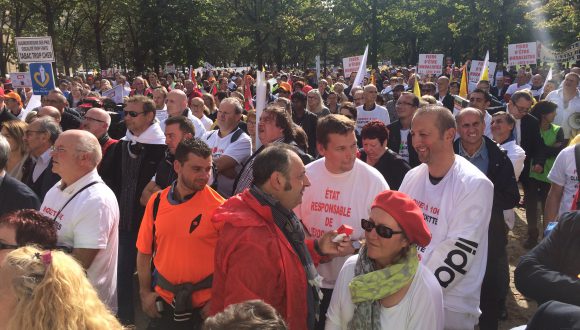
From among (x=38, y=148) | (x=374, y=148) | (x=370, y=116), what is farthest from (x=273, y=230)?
(x=370, y=116)

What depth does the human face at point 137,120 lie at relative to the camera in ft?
17.1

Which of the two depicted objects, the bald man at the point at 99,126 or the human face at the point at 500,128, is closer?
the bald man at the point at 99,126

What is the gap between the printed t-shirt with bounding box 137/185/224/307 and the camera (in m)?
3.30

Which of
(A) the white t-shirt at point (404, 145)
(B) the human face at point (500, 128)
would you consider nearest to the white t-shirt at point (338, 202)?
(B) the human face at point (500, 128)

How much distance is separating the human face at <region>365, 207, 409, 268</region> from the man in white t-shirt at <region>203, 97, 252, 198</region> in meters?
2.75

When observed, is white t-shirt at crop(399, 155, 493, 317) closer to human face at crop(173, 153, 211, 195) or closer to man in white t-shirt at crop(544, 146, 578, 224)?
human face at crop(173, 153, 211, 195)

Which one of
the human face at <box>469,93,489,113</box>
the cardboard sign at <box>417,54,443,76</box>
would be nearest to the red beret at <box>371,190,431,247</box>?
the human face at <box>469,93,489,113</box>

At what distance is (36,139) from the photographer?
201 inches

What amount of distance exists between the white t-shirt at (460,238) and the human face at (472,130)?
4.79 feet

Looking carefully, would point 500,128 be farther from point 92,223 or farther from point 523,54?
point 523,54

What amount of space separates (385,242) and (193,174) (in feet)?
4.78

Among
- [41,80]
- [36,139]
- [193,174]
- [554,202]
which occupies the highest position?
[41,80]

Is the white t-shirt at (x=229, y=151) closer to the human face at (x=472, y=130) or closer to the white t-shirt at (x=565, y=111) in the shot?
the human face at (x=472, y=130)

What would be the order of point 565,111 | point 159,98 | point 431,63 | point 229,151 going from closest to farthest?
1. point 229,151
2. point 565,111
3. point 159,98
4. point 431,63
